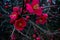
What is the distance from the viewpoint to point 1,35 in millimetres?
1786

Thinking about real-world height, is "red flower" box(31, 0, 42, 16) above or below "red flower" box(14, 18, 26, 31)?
above

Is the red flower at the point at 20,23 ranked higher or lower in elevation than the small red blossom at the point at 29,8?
lower

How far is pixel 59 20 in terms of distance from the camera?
1.62 meters

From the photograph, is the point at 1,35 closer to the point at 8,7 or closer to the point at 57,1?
the point at 8,7

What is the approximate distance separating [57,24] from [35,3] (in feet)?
1.97

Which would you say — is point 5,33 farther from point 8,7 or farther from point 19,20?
point 19,20

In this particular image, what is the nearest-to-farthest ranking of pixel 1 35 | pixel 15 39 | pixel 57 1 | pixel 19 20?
1. pixel 19 20
2. pixel 15 39
3. pixel 57 1
4. pixel 1 35

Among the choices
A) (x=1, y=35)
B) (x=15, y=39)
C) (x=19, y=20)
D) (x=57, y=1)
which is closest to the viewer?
(x=19, y=20)

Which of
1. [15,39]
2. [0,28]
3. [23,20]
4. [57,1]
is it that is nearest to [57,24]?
[57,1]

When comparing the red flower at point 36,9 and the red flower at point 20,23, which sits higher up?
the red flower at point 36,9

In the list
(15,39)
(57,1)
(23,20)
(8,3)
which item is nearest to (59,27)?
(57,1)

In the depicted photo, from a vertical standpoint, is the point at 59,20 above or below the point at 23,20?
below

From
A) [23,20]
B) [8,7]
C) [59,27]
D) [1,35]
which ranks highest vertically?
[23,20]

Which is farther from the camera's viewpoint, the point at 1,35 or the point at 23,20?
the point at 1,35
